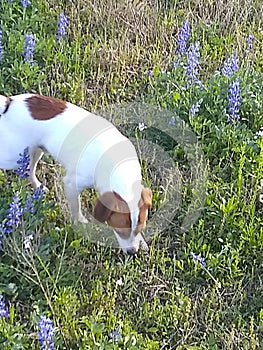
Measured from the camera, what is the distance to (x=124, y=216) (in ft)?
9.60

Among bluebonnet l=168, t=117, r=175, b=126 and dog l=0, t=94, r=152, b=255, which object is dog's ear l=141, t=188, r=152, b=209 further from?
bluebonnet l=168, t=117, r=175, b=126

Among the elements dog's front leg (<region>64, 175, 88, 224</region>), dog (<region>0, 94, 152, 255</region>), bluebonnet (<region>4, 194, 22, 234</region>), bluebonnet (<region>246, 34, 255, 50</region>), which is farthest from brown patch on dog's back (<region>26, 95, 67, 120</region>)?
bluebonnet (<region>246, 34, 255, 50</region>)

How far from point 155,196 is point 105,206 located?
0.61 m

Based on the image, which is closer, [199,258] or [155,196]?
[199,258]

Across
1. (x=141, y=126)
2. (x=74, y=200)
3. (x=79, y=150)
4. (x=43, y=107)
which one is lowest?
(x=74, y=200)

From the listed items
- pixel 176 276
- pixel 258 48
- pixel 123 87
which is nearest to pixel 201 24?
pixel 258 48

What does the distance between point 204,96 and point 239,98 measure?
24 centimetres

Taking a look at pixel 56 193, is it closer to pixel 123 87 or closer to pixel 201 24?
pixel 123 87

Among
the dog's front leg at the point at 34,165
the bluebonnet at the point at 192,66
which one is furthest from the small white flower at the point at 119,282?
the bluebonnet at the point at 192,66

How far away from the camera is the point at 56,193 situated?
355 cm

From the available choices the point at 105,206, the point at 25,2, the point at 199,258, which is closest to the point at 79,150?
the point at 105,206

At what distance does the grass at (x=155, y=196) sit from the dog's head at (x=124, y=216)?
0.13 meters

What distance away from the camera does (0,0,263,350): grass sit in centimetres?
294

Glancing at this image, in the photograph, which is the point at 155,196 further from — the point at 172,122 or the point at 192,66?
the point at 192,66
